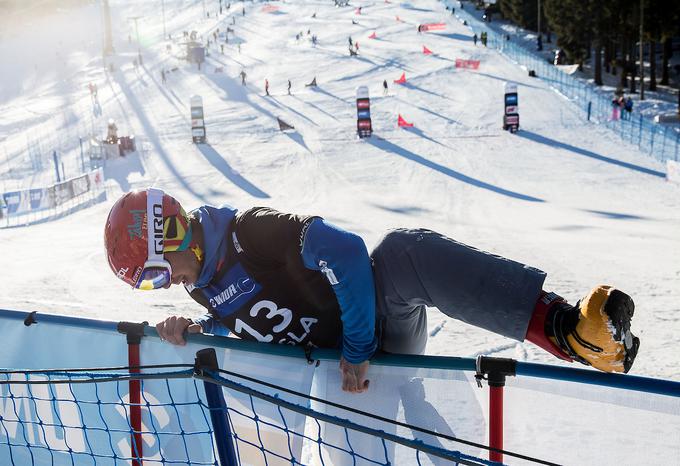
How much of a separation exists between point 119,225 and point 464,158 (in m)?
19.5

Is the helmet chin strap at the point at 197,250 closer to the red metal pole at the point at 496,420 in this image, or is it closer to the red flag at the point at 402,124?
the red metal pole at the point at 496,420

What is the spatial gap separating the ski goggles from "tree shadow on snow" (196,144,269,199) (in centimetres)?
1564

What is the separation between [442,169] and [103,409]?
58.2 feet

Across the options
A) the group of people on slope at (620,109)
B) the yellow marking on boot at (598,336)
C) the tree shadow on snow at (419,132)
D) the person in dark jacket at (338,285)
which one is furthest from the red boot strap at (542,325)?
the group of people on slope at (620,109)

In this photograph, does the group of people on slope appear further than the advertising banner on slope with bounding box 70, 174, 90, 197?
Yes

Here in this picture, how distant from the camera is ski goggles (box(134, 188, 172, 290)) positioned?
8.69ft

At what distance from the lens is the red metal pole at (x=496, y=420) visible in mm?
2068

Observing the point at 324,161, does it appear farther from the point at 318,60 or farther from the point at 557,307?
the point at 318,60

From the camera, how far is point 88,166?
26.0 metres

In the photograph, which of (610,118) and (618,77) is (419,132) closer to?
(610,118)

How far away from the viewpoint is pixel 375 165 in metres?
21.0

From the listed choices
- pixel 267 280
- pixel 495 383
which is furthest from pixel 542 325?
pixel 267 280

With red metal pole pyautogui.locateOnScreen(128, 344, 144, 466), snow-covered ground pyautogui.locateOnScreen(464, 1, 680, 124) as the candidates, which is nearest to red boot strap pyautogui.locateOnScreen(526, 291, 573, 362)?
red metal pole pyautogui.locateOnScreen(128, 344, 144, 466)

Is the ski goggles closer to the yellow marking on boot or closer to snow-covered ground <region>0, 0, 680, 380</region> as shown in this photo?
the yellow marking on boot
